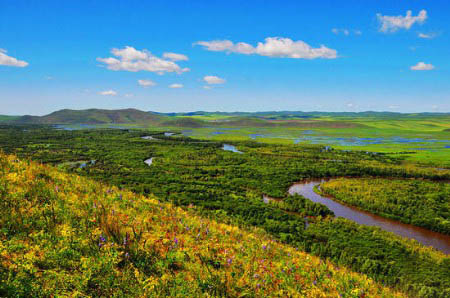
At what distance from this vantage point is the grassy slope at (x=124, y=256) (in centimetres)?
361

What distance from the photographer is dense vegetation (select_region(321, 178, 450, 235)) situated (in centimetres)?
3062

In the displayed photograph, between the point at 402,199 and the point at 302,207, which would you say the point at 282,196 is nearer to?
the point at 302,207

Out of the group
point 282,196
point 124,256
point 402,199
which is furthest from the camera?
point 282,196

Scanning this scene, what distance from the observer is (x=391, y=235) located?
25969 mm

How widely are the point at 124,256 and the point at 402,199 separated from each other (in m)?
44.8

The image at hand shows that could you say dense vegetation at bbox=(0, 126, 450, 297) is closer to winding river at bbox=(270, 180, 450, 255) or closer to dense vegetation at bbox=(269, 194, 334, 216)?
dense vegetation at bbox=(269, 194, 334, 216)

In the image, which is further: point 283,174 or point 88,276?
point 283,174

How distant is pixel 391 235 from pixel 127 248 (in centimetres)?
3078

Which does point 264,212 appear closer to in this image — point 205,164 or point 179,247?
point 179,247

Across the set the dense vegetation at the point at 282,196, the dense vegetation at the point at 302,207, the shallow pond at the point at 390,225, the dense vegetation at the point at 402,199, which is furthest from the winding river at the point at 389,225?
the dense vegetation at the point at 282,196

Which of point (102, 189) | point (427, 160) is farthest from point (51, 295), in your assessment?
point (427, 160)

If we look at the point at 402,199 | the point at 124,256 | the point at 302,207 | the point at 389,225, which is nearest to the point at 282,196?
the point at 302,207

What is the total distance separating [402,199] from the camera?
36844 mm

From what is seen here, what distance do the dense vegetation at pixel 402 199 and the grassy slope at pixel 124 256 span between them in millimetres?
33071
